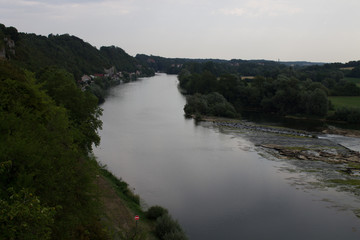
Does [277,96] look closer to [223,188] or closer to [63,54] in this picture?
[223,188]

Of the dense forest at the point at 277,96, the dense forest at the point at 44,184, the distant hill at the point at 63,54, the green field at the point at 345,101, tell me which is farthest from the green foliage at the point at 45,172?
the green field at the point at 345,101

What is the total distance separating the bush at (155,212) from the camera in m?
18.4

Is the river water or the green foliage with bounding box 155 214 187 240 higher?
the green foliage with bounding box 155 214 187 240

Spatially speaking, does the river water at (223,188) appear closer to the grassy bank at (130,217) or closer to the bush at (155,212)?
the bush at (155,212)

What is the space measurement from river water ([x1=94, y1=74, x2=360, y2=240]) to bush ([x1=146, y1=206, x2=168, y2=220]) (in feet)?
3.43

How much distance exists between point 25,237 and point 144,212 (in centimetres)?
1269

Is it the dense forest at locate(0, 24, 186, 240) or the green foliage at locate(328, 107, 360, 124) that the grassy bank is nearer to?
the dense forest at locate(0, 24, 186, 240)

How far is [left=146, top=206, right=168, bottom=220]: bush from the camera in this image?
18.4m

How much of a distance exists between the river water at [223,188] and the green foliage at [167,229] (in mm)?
1411

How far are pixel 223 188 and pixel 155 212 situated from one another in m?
6.86

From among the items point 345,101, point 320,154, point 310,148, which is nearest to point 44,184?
point 320,154

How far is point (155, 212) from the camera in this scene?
18.5 metres

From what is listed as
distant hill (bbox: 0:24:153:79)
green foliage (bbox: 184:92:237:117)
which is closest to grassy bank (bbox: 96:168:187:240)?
distant hill (bbox: 0:24:153:79)

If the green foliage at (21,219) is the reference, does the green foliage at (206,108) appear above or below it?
below
